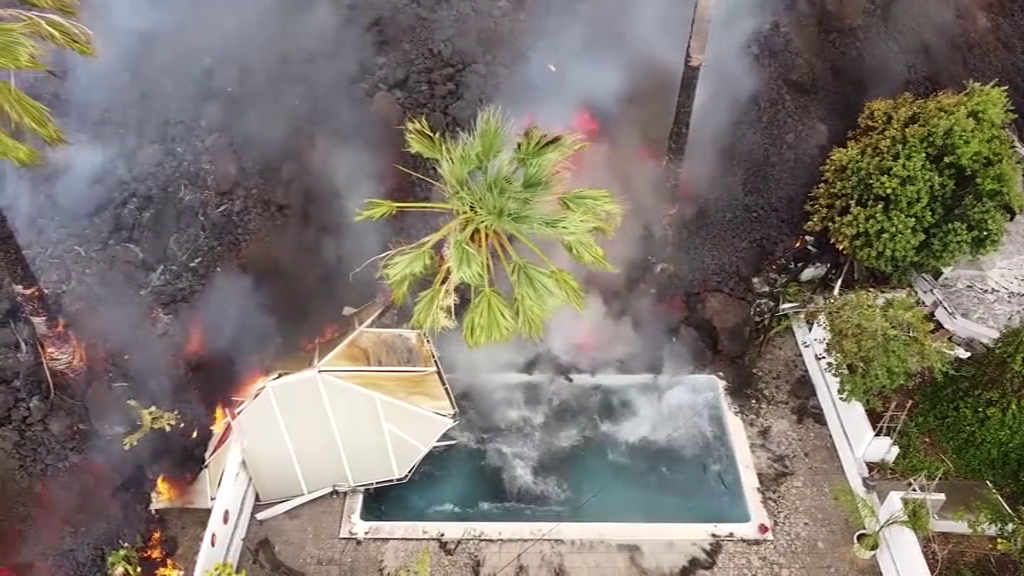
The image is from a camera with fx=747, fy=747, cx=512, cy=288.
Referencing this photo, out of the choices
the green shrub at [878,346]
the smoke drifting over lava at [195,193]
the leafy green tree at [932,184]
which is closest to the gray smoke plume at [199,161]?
the smoke drifting over lava at [195,193]

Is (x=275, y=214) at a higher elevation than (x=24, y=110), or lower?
lower

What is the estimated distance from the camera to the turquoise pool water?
1001 centimetres

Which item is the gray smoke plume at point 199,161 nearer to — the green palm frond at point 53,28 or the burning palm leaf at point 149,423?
the burning palm leaf at point 149,423

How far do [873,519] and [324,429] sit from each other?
6.79 m

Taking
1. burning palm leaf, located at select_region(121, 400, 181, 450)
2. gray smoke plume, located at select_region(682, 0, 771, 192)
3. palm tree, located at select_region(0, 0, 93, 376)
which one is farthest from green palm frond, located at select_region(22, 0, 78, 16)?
gray smoke plume, located at select_region(682, 0, 771, 192)

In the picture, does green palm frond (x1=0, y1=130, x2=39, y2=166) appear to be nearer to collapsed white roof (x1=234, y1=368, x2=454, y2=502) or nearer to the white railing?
collapsed white roof (x1=234, y1=368, x2=454, y2=502)

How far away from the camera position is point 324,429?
908 cm

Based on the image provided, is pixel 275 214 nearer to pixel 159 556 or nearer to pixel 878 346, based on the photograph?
pixel 159 556

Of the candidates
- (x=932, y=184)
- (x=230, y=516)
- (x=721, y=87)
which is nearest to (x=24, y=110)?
(x=230, y=516)

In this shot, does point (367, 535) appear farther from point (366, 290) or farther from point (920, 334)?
point (920, 334)

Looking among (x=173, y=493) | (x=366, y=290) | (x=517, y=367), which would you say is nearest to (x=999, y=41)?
(x=517, y=367)

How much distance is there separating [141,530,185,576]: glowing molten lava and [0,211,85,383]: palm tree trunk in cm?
289

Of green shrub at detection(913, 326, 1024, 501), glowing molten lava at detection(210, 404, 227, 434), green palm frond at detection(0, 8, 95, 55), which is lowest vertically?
glowing molten lava at detection(210, 404, 227, 434)

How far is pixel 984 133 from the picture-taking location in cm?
955
